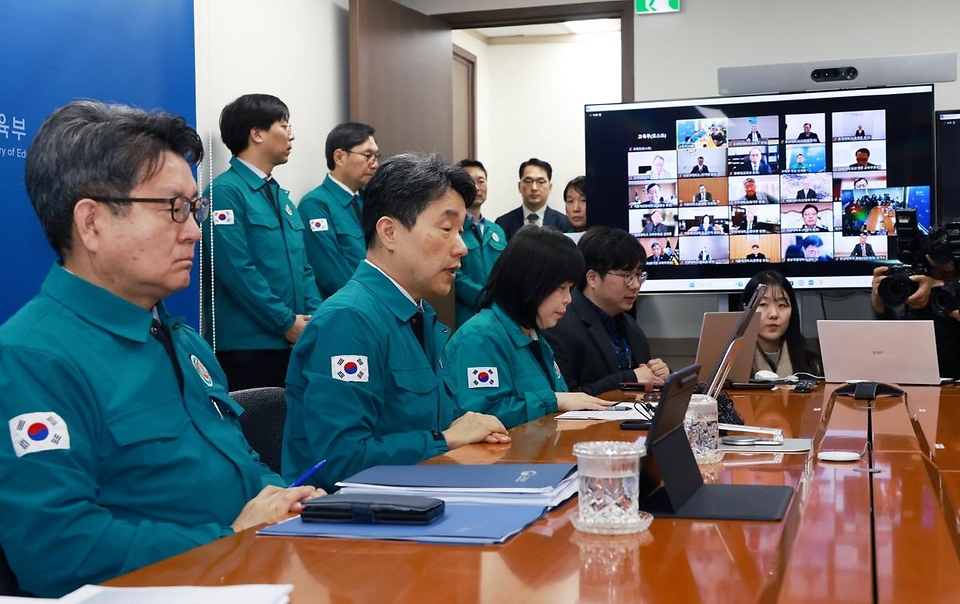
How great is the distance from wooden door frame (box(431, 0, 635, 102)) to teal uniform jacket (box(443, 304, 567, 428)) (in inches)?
117

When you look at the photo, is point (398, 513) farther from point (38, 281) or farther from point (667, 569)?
point (38, 281)

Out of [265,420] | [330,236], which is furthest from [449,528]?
[330,236]

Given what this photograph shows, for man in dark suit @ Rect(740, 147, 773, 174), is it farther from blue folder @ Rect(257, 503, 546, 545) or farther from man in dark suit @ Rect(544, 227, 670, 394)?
blue folder @ Rect(257, 503, 546, 545)

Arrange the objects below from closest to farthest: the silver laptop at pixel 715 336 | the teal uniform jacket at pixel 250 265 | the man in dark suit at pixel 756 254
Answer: the silver laptop at pixel 715 336 → the teal uniform jacket at pixel 250 265 → the man in dark suit at pixel 756 254

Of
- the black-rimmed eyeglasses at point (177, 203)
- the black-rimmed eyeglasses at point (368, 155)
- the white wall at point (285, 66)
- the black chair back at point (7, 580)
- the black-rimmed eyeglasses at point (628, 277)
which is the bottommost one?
the black chair back at point (7, 580)

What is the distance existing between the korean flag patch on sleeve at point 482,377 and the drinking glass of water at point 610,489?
1.44m

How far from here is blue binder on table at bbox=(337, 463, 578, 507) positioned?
59.7 inches

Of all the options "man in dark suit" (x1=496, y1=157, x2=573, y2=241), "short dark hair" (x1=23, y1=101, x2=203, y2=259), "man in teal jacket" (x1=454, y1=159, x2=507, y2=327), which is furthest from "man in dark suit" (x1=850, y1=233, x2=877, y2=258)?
"short dark hair" (x1=23, y1=101, x2=203, y2=259)

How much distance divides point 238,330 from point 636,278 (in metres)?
1.56

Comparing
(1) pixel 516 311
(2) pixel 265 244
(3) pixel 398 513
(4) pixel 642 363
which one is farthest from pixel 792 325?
(3) pixel 398 513

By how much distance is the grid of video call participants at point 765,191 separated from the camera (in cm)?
516

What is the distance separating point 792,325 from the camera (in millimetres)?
4039

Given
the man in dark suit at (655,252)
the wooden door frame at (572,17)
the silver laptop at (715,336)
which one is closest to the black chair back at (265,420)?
the silver laptop at (715,336)

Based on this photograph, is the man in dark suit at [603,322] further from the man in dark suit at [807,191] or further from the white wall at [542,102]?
the white wall at [542,102]
